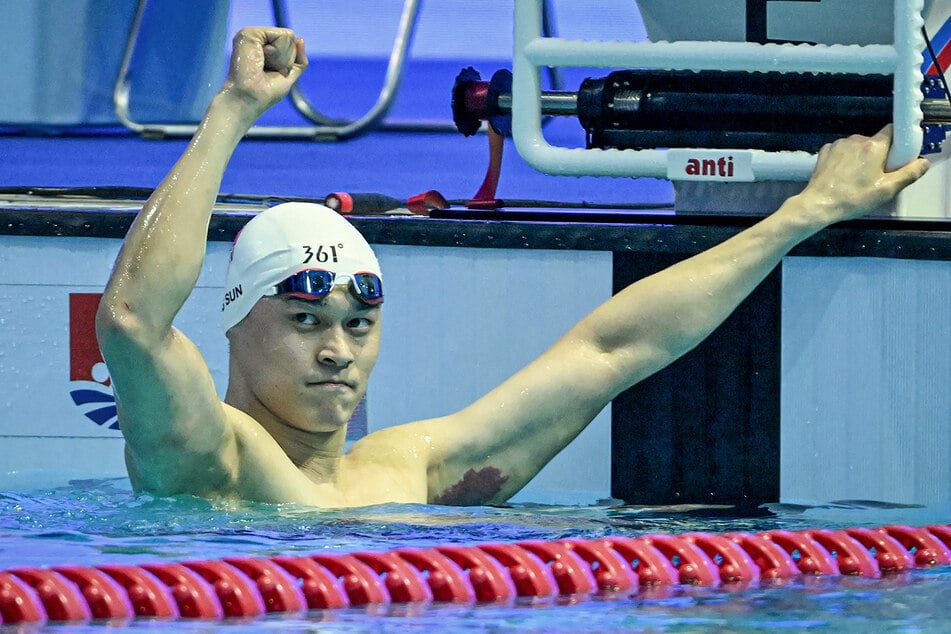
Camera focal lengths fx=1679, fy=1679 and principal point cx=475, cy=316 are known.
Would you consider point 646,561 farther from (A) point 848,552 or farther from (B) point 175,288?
(B) point 175,288

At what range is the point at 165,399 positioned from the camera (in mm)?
2732

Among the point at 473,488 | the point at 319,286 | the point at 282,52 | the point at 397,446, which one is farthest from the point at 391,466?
the point at 282,52

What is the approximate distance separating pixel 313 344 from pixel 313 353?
18mm

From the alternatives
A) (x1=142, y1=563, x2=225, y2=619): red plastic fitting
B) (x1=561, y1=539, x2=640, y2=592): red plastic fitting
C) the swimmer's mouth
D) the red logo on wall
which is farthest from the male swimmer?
the red logo on wall

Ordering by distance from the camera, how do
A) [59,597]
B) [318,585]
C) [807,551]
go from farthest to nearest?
[807,551], [318,585], [59,597]

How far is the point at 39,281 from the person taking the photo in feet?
12.6

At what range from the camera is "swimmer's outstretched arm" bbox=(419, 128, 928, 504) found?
11.0 feet

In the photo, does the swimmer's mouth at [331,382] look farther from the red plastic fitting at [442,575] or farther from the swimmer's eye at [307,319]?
the red plastic fitting at [442,575]

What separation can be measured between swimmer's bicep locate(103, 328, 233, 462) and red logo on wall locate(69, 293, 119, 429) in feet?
3.31

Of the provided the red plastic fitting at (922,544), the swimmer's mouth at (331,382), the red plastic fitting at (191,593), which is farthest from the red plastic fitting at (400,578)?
the red plastic fitting at (922,544)

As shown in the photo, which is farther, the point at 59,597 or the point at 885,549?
the point at 885,549

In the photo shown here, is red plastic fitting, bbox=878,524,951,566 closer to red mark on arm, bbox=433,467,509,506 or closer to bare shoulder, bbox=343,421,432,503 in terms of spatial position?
red mark on arm, bbox=433,467,509,506

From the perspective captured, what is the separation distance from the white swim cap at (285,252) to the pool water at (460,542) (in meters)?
0.39

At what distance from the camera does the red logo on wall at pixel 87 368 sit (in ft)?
12.6
